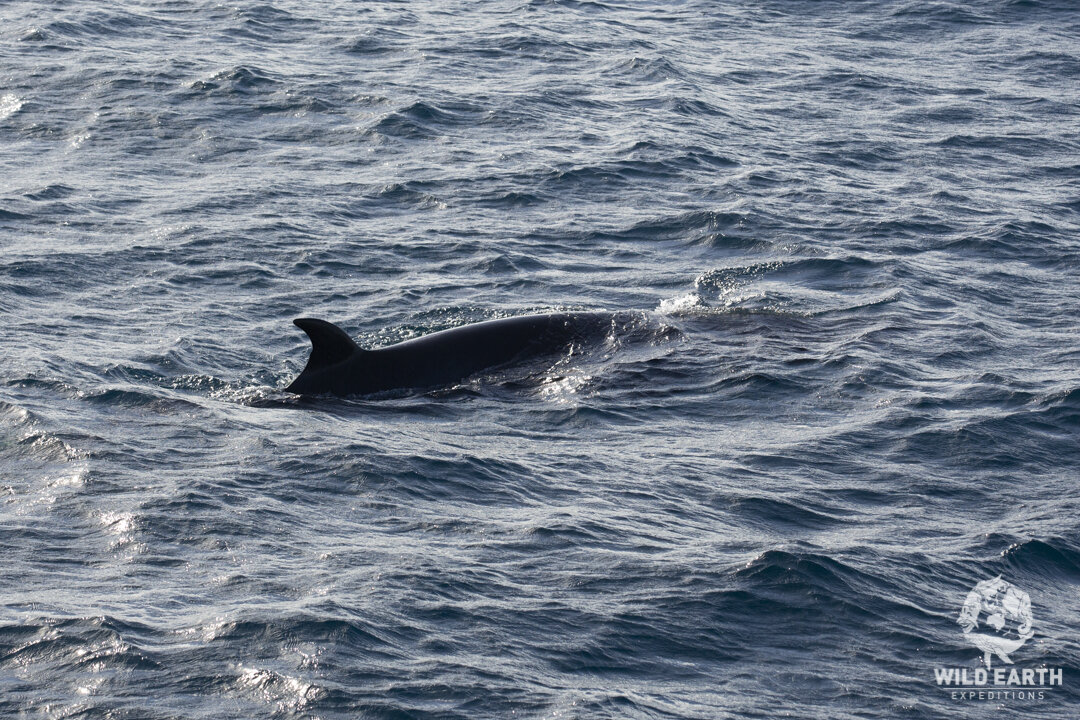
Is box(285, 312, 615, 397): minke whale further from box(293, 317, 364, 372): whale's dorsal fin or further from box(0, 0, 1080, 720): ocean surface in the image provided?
box(0, 0, 1080, 720): ocean surface

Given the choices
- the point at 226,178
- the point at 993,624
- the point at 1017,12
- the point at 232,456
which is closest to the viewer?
the point at 993,624

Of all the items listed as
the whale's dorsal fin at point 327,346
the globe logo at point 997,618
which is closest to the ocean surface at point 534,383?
the globe logo at point 997,618

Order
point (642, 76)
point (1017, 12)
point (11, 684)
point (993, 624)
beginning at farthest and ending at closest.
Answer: point (1017, 12) < point (642, 76) < point (993, 624) < point (11, 684)

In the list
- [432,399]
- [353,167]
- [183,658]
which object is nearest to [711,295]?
[432,399]

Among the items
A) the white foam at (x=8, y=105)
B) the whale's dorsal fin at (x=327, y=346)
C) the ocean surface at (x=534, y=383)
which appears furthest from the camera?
the white foam at (x=8, y=105)

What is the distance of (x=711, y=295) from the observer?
1708 centimetres

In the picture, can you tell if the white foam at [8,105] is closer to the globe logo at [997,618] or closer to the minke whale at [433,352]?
the minke whale at [433,352]

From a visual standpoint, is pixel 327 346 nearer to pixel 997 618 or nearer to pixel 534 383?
pixel 534 383

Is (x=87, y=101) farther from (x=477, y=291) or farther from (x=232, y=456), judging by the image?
(x=232, y=456)

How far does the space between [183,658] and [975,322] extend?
34.0ft

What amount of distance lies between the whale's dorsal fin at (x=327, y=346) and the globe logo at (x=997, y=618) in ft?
19.8

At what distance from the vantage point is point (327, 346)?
13398 millimetres

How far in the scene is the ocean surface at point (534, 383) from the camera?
8.95m

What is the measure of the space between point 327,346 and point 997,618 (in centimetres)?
639
